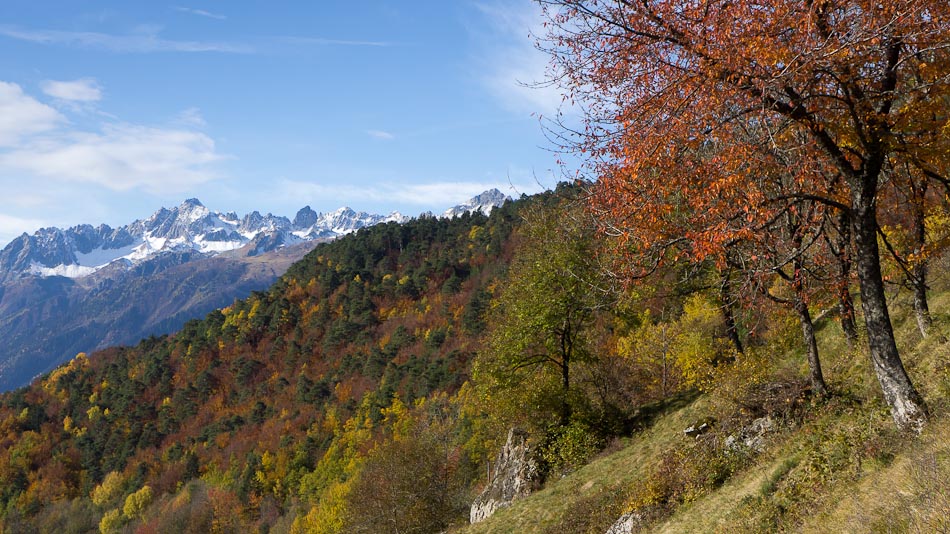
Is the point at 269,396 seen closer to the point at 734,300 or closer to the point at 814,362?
the point at 814,362

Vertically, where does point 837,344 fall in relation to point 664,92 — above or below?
below

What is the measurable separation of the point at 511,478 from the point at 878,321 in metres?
17.5

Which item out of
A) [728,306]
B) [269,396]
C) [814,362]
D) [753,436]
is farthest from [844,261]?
[269,396]

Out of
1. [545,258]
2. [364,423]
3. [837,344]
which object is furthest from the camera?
[364,423]

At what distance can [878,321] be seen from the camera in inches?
341

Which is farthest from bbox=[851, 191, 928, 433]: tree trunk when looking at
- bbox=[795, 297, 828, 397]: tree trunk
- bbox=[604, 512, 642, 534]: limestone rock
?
bbox=[604, 512, 642, 534]: limestone rock

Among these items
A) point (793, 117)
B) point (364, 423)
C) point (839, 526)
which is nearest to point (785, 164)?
point (793, 117)

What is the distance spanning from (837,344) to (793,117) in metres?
13.3

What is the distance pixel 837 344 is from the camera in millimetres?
18359

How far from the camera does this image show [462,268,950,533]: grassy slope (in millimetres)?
7043

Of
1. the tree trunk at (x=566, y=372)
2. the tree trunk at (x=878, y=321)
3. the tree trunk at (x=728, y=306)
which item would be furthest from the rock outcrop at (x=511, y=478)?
the tree trunk at (x=878, y=321)

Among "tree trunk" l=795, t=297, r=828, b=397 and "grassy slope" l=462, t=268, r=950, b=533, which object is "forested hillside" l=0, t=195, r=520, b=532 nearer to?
"grassy slope" l=462, t=268, r=950, b=533

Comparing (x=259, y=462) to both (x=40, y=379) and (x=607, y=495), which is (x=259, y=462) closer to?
(x=607, y=495)

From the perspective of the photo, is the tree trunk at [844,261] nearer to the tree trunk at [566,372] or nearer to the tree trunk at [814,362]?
the tree trunk at [814,362]
